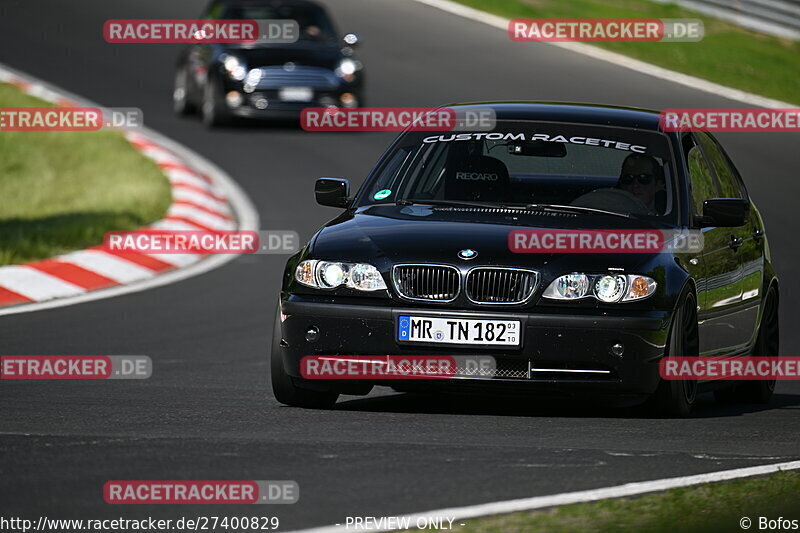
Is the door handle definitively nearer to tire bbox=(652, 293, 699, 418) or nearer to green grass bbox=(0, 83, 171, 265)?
tire bbox=(652, 293, 699, 418)

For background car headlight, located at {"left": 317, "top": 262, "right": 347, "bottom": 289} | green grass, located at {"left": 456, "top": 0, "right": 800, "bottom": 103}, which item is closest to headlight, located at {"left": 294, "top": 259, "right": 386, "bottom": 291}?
background car headlight, located at {"left": 317, "top": 262, "right": 347, "bottom": 289}

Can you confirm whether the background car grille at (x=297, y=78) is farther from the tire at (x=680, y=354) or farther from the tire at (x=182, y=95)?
the tire at (x=680, y=354)

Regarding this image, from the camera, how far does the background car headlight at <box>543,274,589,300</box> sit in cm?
796

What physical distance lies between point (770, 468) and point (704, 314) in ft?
6.59

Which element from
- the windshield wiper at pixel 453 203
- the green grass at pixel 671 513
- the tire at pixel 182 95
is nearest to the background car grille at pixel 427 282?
the windshield wiper at pixel 453 203

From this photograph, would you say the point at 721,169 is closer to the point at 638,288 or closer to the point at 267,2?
the point at 638,288

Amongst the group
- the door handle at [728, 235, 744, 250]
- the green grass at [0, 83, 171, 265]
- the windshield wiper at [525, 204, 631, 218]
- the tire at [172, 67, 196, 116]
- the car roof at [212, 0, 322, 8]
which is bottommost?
the green grass at [0, 83, 171, 265]

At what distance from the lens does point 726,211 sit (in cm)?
877

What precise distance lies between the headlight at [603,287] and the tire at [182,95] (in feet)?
52.4

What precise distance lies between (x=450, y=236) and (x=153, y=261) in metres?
7.29

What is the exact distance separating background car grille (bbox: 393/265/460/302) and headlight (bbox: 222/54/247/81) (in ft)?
46.3

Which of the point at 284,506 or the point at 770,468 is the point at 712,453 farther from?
the point at 284,506

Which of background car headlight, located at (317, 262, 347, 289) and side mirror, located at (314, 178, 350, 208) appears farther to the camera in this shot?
side mirror, located at (314, 178, 350, 208)

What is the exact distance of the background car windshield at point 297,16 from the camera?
23031 millimetres
